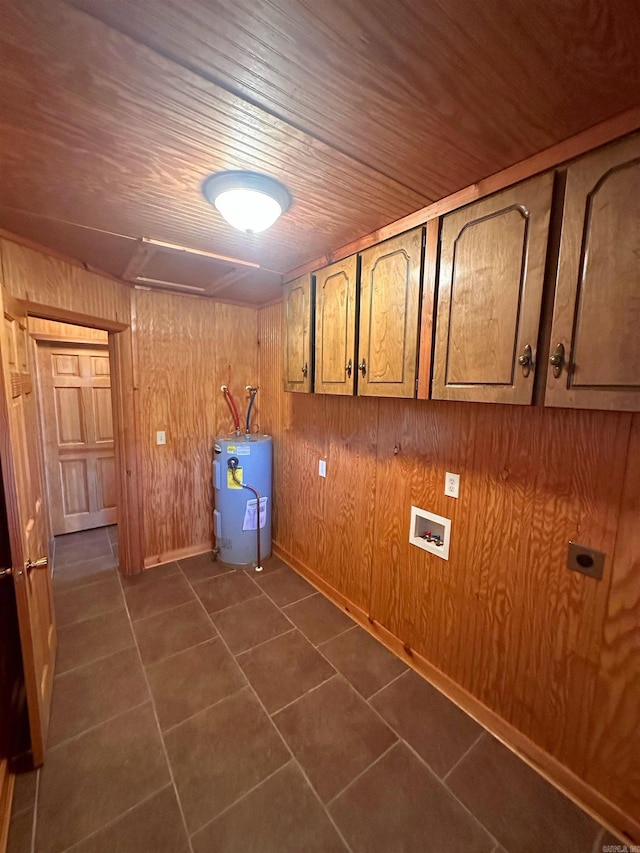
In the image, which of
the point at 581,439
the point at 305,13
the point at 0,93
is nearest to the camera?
the point at 305,13

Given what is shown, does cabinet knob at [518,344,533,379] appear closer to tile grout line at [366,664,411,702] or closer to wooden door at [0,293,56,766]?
tile grout line at [366,664,411,702]

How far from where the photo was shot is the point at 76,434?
3430 mm

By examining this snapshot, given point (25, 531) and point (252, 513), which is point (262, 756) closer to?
point (25, 531)

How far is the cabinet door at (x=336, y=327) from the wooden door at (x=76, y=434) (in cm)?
261

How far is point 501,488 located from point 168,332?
8.73ft

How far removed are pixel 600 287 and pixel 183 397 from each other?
2.79 meters

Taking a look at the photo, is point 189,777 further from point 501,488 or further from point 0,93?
point 0,93

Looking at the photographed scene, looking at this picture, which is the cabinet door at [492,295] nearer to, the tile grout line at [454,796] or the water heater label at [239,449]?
the tile grout line at [454,796]

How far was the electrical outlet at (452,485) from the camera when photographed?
1612 mm

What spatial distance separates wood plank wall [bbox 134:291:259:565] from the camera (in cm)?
271

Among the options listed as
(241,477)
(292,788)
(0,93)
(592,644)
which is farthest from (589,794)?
(0,93)

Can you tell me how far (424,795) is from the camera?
129 centimetres

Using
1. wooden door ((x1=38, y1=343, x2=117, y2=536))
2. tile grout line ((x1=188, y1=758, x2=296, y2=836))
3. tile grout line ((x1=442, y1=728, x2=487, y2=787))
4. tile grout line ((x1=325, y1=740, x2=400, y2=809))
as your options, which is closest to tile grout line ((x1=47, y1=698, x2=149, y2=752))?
tile grout line ((x1=188, y1=758, x2=296, y2=836))

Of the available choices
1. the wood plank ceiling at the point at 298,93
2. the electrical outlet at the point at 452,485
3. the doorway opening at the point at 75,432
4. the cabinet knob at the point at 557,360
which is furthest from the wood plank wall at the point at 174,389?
the cabinet knob at the point at 557,360
